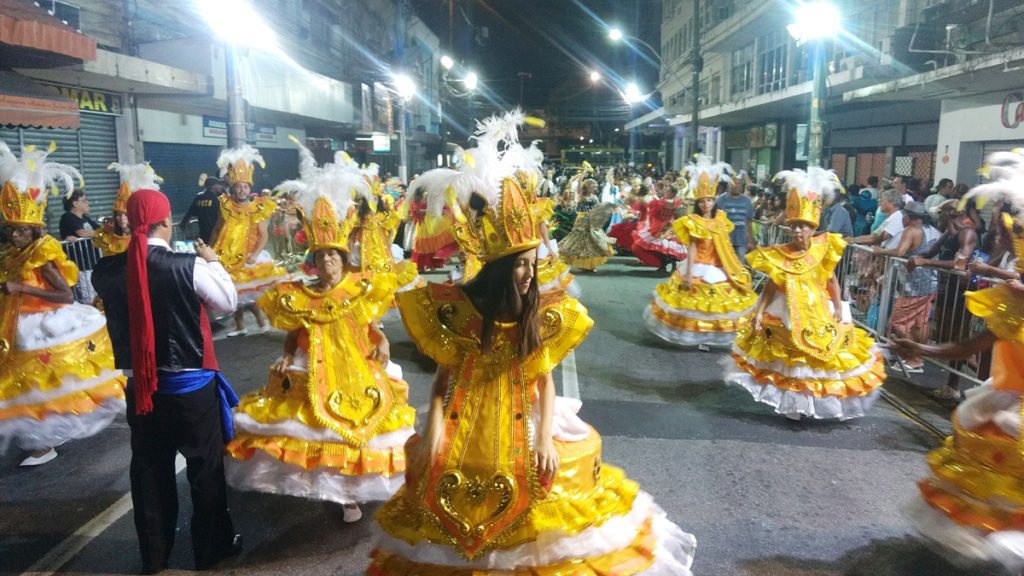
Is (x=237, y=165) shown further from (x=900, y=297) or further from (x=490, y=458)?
(x=900, y=297)

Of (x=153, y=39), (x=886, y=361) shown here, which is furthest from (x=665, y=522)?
(x=153, y=39)

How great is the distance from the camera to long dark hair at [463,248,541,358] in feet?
10.5

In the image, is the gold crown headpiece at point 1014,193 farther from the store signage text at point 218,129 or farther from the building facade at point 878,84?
the store signage text at point 218,129

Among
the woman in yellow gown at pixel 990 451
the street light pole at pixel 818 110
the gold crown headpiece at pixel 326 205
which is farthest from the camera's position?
the street light pole at pixel 818 110

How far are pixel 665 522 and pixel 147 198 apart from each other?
3.19 meters

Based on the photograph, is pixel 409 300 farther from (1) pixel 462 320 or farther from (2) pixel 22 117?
(2) pixel 22 117

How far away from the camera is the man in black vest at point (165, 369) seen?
12.5ft

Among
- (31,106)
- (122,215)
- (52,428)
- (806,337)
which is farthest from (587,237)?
(52,428)

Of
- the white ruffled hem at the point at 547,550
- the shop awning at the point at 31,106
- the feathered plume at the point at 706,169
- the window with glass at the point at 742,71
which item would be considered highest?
the window with glass at the point at 742,71

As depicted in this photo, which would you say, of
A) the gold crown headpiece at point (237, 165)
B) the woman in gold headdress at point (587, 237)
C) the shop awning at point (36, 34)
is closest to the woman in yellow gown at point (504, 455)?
the gold crown headpiece at point (237, 165)

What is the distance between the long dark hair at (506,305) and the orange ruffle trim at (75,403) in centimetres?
429

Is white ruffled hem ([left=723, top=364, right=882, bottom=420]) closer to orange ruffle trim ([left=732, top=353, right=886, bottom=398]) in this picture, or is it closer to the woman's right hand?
orange ruffle trim ([left=732, top=353, right=886, bottom=398])

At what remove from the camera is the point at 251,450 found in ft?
14.6

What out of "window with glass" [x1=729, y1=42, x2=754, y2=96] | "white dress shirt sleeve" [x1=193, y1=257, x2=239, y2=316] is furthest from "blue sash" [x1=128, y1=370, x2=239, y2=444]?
"window with glass" [x1=729, y1=42, x2=754, y2=96]
